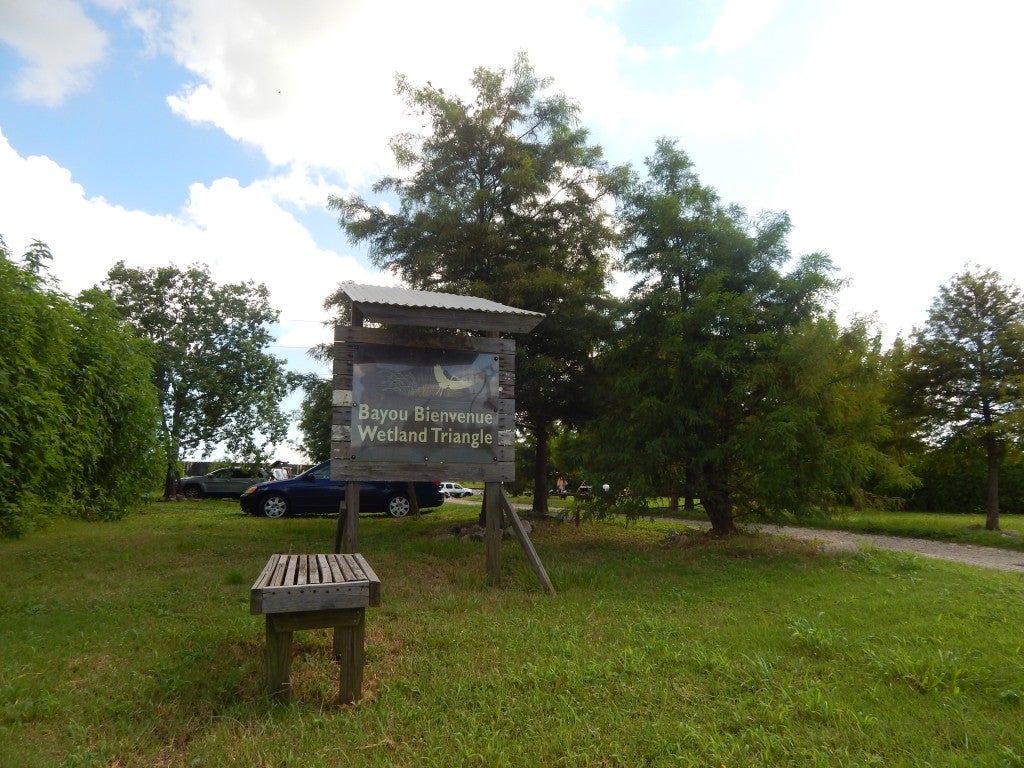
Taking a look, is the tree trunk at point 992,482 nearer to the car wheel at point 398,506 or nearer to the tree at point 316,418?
the car wheel at point 398,506

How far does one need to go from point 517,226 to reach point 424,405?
5949 mm

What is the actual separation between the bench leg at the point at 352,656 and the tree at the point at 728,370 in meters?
6.43

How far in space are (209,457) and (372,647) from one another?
71.2 feet

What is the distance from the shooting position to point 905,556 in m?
8.40

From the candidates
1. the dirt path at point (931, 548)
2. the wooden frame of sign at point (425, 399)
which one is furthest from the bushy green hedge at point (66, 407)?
the dirt path at point (931, 548)

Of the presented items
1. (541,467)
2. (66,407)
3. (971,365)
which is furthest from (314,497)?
(971,365)

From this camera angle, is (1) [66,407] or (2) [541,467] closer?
(1) [66,407]

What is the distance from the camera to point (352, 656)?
3586 mm

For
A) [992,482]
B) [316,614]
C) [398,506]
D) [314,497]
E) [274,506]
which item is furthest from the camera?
[398,506]

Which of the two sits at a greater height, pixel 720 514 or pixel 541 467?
pixel 541 467

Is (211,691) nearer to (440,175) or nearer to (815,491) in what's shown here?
(815,491)

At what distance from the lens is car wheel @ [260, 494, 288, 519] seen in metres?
15.5

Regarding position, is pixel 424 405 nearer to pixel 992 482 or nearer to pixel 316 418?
pixel 316 418

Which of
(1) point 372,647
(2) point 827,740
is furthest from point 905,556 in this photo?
(1) point 372,647
